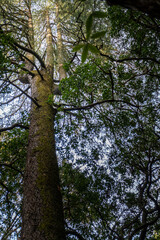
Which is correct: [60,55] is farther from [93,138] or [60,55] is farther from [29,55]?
[93,138]

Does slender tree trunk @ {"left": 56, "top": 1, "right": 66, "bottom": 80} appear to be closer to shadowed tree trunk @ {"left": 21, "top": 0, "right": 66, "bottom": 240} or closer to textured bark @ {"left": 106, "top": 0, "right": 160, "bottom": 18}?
shadowed tree trunk @ {"left": 21, "top": 0, "right": 66, "bottom": 240}

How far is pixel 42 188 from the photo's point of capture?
9.48ft

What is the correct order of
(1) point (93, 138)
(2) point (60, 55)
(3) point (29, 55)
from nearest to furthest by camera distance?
(1) point (93, 138), (3) point (29, 55), (2) point (60, 55)

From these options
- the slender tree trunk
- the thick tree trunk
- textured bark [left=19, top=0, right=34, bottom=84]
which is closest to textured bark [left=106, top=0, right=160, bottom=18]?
the thick tree trunk

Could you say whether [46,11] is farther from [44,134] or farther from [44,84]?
[44,134]

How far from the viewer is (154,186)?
568 centimetres

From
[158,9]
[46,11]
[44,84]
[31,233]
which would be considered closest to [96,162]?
[44,84]

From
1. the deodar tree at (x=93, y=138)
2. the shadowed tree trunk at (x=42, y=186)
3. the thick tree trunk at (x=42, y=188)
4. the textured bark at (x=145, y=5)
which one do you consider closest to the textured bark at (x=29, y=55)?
the deodar tree at (x=93, y=138)

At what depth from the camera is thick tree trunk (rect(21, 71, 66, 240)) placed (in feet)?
8.05

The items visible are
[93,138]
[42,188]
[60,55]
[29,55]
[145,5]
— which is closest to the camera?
[145,5]

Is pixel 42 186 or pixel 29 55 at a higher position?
pixel 29 55

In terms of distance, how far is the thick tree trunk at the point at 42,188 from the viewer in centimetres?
246

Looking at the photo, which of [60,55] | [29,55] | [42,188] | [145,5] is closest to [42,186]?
[42,188]

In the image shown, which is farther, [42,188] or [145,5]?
[42,188]
